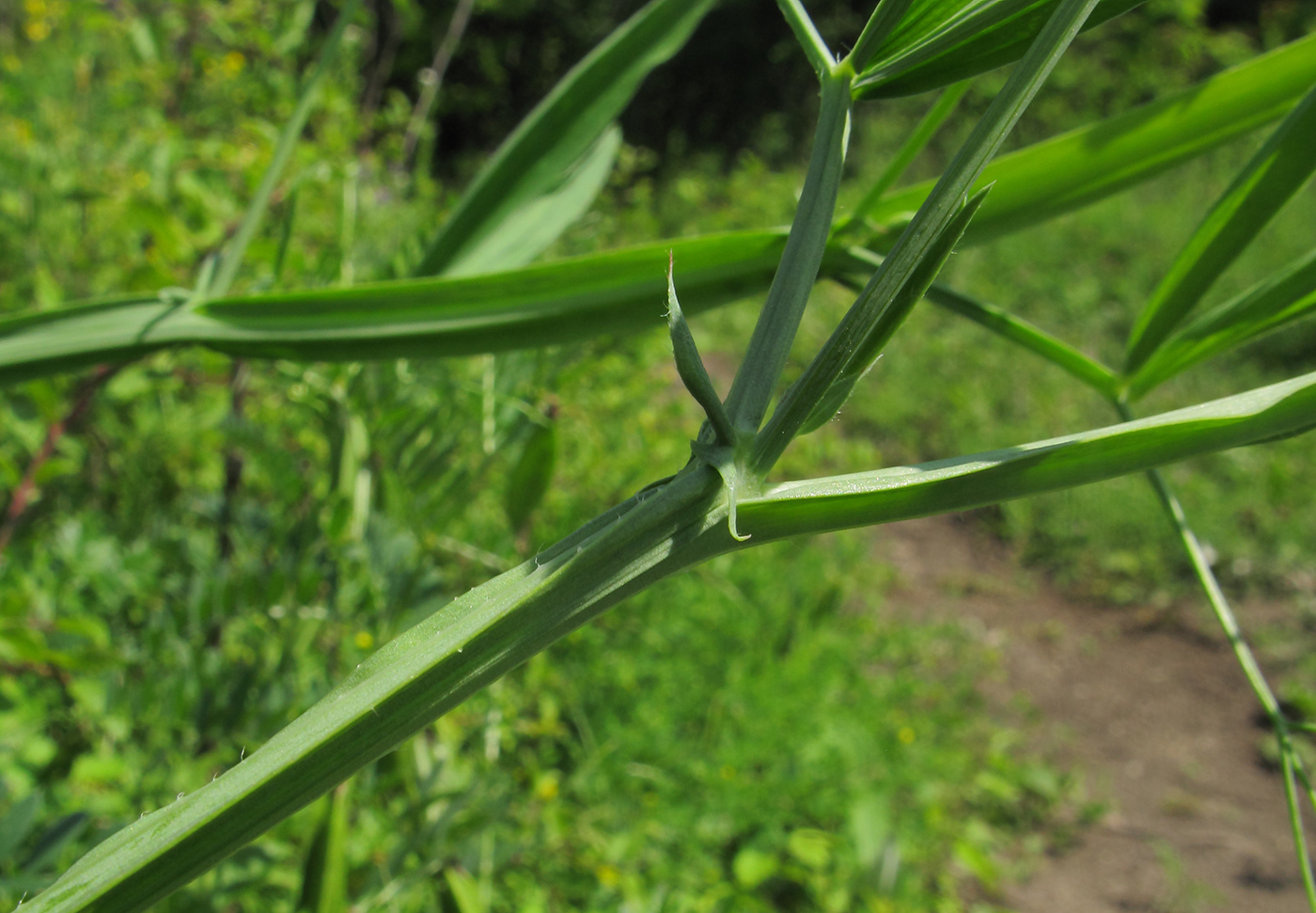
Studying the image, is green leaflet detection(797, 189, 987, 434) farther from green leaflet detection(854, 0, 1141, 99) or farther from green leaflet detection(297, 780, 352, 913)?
green leaflet detection(297, 780, 352, 913)

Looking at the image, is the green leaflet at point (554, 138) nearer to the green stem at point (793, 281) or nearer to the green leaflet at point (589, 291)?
the green leaflet at point (589, 291)

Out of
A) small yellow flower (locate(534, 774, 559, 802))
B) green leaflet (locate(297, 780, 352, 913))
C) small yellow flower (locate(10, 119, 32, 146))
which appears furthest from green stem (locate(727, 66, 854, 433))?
small yellow flower (locate(10, 119, 32, 146))

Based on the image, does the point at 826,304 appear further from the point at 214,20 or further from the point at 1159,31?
the point at 1159,31

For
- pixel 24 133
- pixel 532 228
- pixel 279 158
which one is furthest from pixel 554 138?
pixel 24 133

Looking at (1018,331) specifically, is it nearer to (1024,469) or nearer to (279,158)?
(1024,469)

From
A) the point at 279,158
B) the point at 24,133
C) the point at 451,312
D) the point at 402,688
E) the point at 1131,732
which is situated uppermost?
the point at 24,133

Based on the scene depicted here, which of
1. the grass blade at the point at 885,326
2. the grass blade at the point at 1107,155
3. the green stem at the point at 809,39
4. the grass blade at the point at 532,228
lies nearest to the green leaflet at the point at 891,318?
the grass blade at the point at 885,326

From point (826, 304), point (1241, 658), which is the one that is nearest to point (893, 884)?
point (1241, 658)
